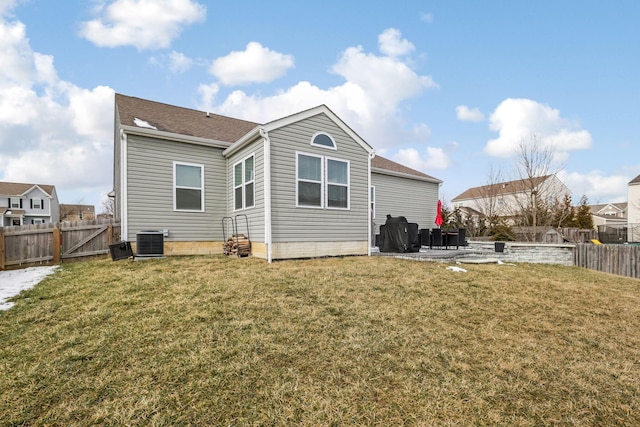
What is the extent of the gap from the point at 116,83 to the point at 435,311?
1438 cm

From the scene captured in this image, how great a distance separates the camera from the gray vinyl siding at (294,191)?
326 inches

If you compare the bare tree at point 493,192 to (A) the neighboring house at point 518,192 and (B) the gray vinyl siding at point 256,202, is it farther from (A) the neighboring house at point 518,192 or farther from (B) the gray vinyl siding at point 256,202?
(B) the gray vinyl siding at point 256,202

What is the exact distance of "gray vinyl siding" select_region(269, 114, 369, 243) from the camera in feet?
27.2

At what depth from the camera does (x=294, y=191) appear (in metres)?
8.56

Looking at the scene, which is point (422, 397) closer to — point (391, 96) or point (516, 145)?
point (391, 96)

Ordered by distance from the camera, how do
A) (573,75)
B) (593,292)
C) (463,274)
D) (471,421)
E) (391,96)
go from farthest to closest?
(391,96) → (573,75) → (463,274) → (593,292) → (471,421)

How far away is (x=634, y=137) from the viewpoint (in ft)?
57.5

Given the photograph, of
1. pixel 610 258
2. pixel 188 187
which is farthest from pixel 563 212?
pixel 188 187

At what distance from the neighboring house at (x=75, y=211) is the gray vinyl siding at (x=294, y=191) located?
5208 centimetres

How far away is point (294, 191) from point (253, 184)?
123 centimetres

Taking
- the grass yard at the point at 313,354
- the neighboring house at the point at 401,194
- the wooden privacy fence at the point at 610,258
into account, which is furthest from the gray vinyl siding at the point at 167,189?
the wooden privacy fence at the point at 610,258

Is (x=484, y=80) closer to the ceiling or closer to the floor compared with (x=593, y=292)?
closer to the ceiling

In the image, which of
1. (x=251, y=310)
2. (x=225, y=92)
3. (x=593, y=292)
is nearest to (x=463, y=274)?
(x=593, y=292)

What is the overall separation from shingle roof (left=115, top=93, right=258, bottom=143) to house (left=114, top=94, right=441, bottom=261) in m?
0.08
